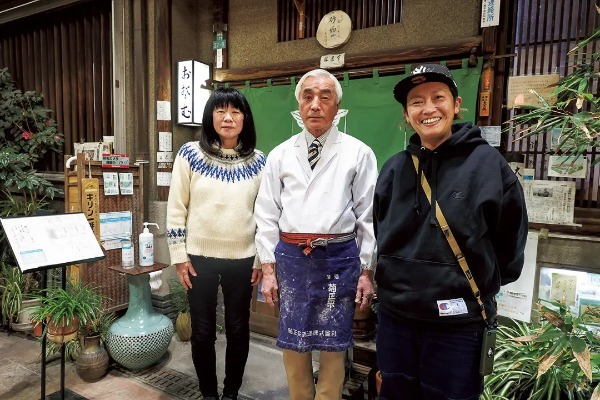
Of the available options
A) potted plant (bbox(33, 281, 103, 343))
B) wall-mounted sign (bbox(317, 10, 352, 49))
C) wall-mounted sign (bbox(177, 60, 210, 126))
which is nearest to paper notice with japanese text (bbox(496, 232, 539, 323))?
wall-mounted sign (bbox(317, 10, 352, 49))

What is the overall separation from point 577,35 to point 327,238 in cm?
315

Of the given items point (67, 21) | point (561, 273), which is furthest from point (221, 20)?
point (561, 273)

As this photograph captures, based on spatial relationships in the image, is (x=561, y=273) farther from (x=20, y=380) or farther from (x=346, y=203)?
Answer: (x=20, y=380)

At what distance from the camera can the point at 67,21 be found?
240 inches

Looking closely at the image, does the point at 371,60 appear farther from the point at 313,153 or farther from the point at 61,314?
the point at 61,314

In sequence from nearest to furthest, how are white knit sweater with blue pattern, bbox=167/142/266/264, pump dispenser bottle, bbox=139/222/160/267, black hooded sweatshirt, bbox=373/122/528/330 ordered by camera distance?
1. black hooded sweatshirt, bbox=373/122/528/330
2. white knit sweater with blue pattern, bbox=167/142/266/264
3. pump dispenser bottle, bbox=139/222/160/267

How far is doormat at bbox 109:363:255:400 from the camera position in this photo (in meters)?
3.82

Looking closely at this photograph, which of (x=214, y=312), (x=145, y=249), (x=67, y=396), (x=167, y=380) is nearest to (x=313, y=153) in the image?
(x=214, y=312)

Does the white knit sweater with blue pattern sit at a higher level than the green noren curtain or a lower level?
lower

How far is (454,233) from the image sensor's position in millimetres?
1901

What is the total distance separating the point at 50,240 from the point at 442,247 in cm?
302

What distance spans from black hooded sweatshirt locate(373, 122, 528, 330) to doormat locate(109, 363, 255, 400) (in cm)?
255

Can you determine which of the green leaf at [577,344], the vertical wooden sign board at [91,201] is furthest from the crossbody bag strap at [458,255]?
the vertical wooden sign board at [91,201]

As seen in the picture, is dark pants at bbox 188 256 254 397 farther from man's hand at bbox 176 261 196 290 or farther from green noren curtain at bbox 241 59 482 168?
green noren curtain at bbox 241 59 482 168
